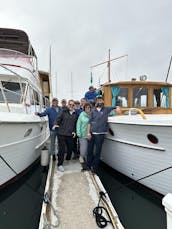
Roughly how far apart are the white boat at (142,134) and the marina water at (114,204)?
1.13 ft

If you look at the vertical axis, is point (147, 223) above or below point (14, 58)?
below

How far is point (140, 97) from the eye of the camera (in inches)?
248

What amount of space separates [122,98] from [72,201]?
3.51 m

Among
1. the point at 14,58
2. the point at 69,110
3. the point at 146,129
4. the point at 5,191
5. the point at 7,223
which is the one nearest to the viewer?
the point at 7,223

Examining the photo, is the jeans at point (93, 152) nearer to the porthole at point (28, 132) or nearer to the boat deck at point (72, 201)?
the boat deck at point (72, 201)

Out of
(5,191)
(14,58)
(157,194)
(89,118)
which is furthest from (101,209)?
(14,58)

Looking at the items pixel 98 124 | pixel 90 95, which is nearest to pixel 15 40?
pixel 90 95

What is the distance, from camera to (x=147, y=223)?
12.6ft

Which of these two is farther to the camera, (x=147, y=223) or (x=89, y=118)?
(x=89, y=118)

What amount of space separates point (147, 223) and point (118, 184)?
1.65m

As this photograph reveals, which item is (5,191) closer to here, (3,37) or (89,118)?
(89,118)

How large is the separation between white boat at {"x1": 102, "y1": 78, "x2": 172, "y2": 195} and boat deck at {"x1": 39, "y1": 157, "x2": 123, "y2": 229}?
1.00 meters

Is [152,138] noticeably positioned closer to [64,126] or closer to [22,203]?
[64,126]

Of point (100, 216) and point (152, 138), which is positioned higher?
point (152, 138)
